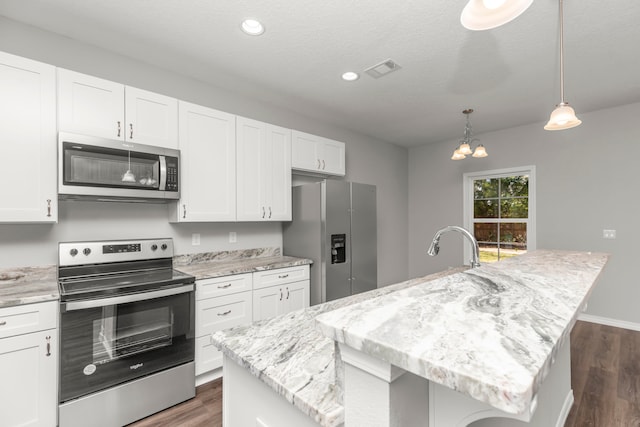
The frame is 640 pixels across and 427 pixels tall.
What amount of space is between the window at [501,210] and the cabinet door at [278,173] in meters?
3.19

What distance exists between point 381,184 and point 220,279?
334cm

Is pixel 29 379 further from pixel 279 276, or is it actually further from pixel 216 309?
pixel 279 276

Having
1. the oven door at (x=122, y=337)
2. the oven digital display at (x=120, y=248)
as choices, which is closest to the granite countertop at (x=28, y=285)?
the oven door at (x=122, y=337)

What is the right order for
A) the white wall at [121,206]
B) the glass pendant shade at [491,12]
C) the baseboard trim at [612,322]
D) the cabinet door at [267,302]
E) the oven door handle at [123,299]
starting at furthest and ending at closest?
the baseboard trim at [612,322] < the cabinet door at [267,302] < the white wall at [121,206] < the oven door handle at [123,299] < the glass pendant shade at [491,12]

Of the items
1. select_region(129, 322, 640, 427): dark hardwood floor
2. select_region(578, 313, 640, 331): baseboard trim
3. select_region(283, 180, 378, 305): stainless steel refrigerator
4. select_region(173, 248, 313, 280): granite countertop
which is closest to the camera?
select_region(129, 322, 640, 427): dark hardwood floor

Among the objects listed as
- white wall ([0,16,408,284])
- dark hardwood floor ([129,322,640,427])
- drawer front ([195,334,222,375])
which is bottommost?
dark hardwood floor ([129,322,640,427])

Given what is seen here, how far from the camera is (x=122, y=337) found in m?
1.94

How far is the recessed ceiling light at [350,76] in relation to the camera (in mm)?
2746

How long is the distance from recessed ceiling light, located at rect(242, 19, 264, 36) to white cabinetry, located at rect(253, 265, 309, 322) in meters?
1.94

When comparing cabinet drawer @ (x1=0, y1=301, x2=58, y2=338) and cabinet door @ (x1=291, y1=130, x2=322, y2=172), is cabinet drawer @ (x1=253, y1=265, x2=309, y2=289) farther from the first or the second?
cabinet drawer @ (x1=0, y1=301, x2=58, y2=338)

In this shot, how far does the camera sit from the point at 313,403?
26.9 inches

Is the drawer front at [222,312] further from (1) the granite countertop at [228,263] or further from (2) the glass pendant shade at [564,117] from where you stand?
(2) the glass pendant shade at [564,117]

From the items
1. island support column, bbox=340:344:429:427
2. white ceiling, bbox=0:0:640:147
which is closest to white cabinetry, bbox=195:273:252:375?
white ceiling, bbox=0:0:640:147

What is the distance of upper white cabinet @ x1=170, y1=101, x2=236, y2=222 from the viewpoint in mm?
2535
